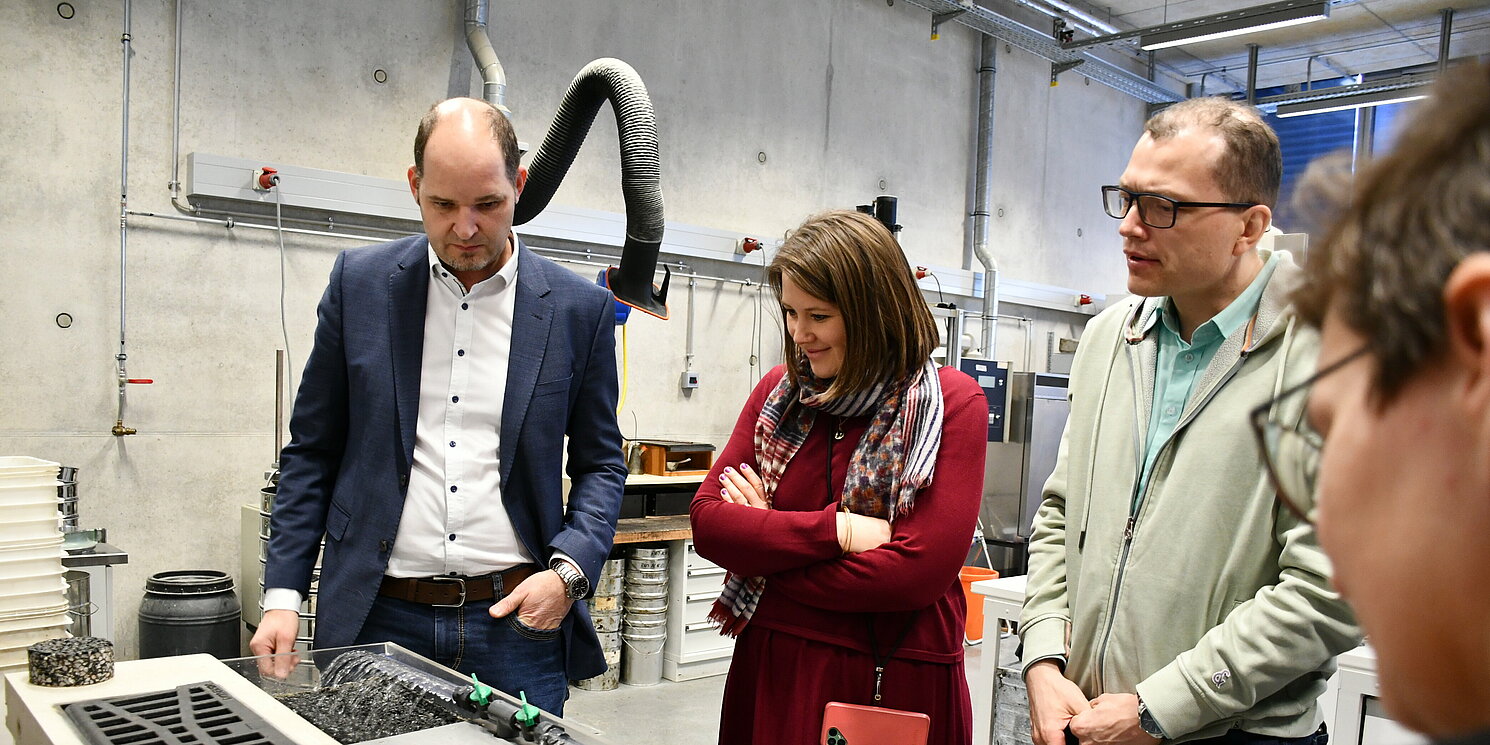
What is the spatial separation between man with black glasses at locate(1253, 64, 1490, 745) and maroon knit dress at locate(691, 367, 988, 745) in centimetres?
111

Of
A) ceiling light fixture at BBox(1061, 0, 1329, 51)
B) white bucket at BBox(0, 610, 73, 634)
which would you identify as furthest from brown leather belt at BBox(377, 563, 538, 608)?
ceiling light fixture at BBox(1061, 0, 1329, 51)

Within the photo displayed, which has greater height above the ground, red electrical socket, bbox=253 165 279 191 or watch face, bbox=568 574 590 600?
red electrical socket, bbox=253 165 279 191

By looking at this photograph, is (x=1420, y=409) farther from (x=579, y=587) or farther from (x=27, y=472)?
(x=27, y=472)

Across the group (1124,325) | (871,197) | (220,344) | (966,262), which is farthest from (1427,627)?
(966,262)

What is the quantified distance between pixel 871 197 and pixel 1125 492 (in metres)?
5.73

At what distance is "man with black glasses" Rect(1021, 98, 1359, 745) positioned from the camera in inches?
50.0

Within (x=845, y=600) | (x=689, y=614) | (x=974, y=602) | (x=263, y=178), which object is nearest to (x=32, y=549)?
(x=845, y=600)

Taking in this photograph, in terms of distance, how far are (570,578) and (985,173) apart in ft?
21.8

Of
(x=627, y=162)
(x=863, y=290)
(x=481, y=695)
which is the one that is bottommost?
(x=481, y=695)

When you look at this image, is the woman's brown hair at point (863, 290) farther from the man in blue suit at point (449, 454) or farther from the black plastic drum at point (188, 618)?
the black plastic drum at point (188, 618)

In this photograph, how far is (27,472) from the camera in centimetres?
185

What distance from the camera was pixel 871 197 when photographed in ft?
22.9

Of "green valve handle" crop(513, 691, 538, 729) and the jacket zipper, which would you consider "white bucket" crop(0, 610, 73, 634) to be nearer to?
"green valve handle" crop(513, 691, 538, 729)

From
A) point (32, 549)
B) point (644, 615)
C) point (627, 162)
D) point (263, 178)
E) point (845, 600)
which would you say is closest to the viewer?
point (845, 600)
